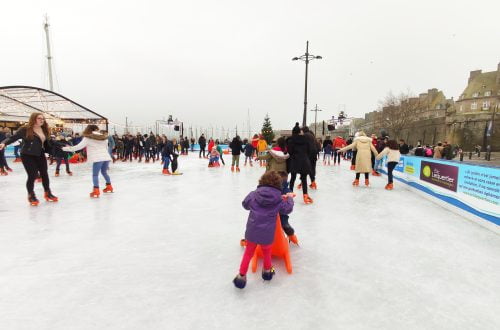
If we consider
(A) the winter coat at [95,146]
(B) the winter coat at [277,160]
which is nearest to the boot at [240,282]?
(B) the winter coat at [277,160]

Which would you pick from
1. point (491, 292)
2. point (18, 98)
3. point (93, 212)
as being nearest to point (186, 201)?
point (93, 212)

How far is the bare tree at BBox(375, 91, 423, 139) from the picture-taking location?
37.2m

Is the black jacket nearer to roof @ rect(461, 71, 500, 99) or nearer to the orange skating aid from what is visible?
the orange skating aid

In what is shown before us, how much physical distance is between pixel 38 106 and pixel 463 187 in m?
30.5

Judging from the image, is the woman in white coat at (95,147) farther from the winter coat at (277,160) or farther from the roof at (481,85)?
the roof at (481,85)

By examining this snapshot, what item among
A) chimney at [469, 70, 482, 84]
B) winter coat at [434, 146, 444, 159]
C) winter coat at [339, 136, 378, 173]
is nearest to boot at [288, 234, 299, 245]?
winter coat at [339, 136, 378, 173]

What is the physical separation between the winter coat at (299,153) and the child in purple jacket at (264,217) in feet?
9.34

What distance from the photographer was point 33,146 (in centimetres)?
470

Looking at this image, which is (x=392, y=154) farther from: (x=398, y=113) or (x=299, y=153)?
(x=398, y=113)

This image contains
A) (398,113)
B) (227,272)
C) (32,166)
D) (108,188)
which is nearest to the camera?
(227,272)

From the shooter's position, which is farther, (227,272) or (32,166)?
(32,166)

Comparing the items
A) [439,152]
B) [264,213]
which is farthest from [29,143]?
[439,152]

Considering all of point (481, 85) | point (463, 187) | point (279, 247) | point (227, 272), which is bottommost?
point (227, 272)

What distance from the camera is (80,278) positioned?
7.69 feet
